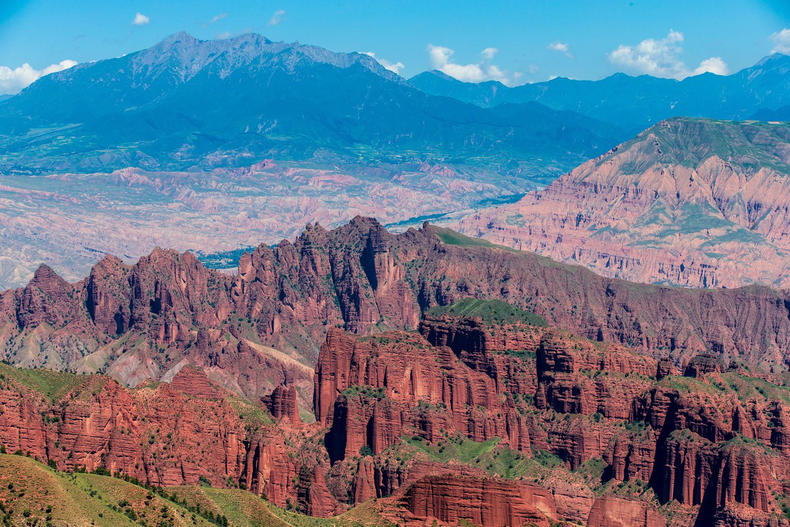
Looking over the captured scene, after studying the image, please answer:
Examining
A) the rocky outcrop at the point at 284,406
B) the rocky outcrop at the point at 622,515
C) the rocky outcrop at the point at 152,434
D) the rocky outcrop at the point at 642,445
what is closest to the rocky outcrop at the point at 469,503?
the rocky outcrop at the point at 152,434

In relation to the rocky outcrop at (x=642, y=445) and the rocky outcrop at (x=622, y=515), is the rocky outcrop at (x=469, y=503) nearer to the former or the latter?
the rocky outcrop at (x=642, y=445)

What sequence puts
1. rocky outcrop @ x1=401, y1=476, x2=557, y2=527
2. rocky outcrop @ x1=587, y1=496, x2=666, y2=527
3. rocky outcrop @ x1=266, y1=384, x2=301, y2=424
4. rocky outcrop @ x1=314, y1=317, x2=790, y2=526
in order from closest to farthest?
rocky outcrop @ x1=401, y1=476, x2=557, y2=527 → rocky outcrop @ x1=587, y1=496, x2=666, y2=527 → rocky outcrop @ x1=314, y1=317, x2=790, y2=526 → rocky outcrop @ x1=266, y1=384, x2=301, y2=424

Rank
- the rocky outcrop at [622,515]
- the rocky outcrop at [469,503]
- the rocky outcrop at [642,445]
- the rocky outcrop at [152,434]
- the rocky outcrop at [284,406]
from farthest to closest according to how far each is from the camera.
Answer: the rocky outcrop at [284,406]
the rocky outcrop at [642,445]
the rocky outcrop at [622,515]
the rocky outcrop at [152,434]
the rocky outcrop at [469,503]

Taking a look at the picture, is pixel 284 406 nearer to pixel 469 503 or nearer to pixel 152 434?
pixel 152 434

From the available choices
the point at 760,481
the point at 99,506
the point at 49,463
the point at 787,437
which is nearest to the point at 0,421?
the point at 49,463

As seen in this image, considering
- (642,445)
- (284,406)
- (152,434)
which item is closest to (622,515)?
(642,445)

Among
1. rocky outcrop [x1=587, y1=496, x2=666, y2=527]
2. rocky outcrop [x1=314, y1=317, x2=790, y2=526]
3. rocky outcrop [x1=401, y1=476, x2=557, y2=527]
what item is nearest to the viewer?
rocky outcrop [x1=401, y1=476, x2=557, y2=527]

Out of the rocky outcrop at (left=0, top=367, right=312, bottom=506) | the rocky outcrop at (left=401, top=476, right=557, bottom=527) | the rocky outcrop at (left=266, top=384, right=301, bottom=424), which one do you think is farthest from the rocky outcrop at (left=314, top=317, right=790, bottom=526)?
the rocky outcrop at (left=401, top=476, right=557, bottom=527)

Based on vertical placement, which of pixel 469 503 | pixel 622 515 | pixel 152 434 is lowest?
pixel 622 515

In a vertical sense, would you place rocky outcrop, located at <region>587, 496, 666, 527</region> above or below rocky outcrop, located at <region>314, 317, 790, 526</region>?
below

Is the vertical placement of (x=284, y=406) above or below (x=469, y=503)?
above

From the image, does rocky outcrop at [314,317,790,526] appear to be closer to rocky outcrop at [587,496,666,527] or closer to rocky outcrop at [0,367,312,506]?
rocky outcrop at [587,496,666,527]

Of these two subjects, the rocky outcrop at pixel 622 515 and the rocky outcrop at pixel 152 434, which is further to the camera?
the rocky outcrop at pixel 622 515

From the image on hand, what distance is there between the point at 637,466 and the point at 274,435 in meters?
47.3
